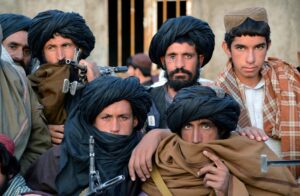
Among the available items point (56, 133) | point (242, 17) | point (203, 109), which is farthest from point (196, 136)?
point (242, 17)

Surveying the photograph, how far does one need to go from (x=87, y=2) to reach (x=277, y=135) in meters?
7.14

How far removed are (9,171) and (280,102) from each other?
6.00 feet

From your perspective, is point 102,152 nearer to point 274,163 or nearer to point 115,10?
point 274,163

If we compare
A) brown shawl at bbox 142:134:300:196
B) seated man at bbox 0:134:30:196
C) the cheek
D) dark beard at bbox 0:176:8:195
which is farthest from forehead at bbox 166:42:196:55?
dark beard at bbox 0:176:8:195

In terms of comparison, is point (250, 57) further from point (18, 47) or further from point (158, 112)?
point (18, 47)

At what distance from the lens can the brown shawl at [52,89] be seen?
5555 millimetres

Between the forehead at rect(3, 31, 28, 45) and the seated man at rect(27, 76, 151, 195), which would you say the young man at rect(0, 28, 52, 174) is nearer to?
the seated man at rect(27, 76, 151, 195)

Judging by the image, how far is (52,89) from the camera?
5574 mm

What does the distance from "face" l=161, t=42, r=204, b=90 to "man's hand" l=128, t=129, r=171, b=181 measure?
0.91m

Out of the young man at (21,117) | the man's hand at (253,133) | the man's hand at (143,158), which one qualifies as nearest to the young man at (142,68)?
the young man at (21,117)

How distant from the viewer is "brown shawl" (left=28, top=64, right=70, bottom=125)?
555 centimetres

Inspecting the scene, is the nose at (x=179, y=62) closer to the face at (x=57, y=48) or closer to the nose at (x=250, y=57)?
the nose at (x=250, y=57)

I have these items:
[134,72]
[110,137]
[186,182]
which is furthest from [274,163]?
[134,72]

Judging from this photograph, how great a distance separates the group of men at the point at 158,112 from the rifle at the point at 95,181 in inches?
6.5
